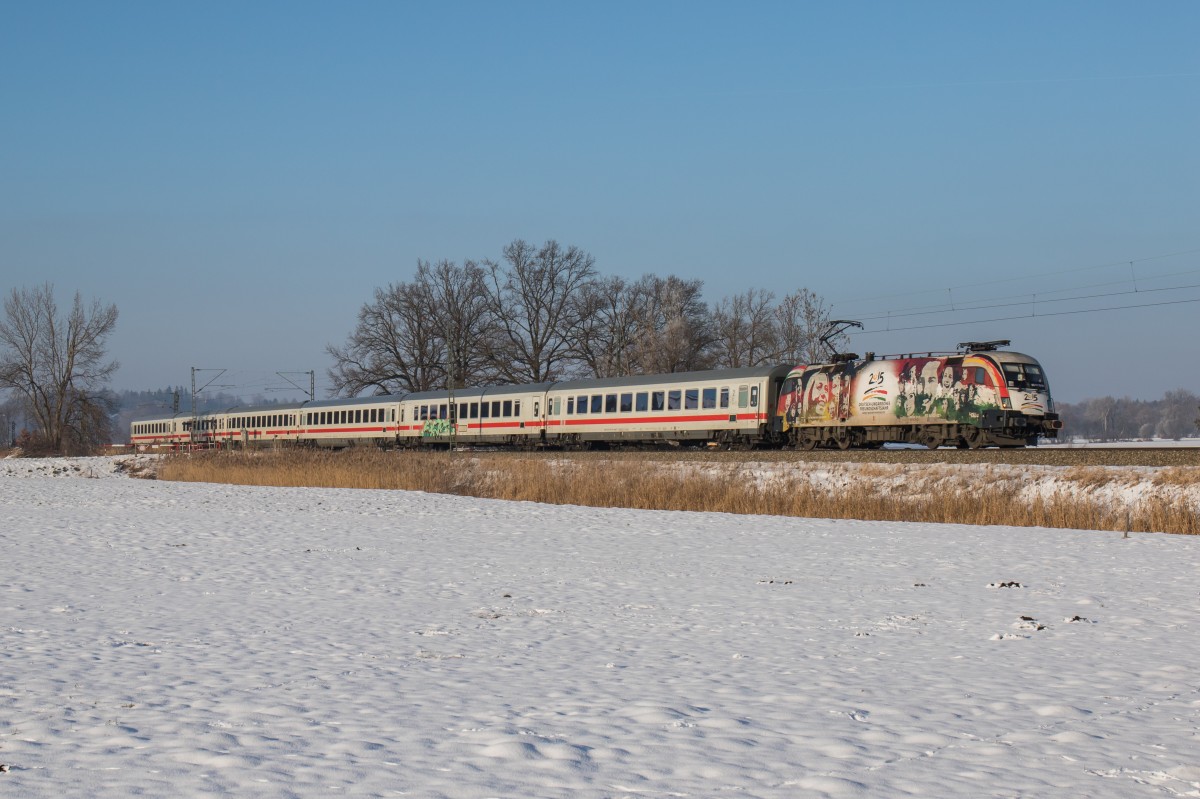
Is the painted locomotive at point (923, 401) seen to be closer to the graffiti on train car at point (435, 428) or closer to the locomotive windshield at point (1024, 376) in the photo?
the locomotive windshield at point (1024, 376)

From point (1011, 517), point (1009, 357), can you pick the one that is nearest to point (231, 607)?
point (1011, 517)

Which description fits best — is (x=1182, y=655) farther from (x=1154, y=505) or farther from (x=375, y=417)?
(x=375, y=417)

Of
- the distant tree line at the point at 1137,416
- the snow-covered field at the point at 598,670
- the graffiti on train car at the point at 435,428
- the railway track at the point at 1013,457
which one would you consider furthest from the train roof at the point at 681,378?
the distant tree line at the point at 1137,416

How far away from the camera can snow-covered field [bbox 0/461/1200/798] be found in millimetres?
A: 5477

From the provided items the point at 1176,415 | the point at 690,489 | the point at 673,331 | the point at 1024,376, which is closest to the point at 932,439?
the point at 1024,376

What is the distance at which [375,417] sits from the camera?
191 ft

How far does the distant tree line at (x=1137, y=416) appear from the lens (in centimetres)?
15218

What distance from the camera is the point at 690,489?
25172mm

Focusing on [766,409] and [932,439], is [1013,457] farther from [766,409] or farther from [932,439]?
[766,409]

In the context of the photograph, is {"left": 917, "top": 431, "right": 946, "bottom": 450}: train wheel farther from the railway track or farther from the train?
the railway track

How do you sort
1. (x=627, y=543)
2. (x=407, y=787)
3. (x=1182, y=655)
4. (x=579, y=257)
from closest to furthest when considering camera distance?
(x=407, y=787) < (x=1182, y=655) < (x=627, y=543) < (x=579, y=257)

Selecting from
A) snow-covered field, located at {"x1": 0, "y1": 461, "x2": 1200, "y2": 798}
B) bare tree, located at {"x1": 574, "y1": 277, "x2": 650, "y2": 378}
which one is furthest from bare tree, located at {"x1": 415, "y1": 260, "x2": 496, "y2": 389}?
snow-covered field, located at {"x1": 0, "y1": 461, "x2": 1200, "y2": 798}

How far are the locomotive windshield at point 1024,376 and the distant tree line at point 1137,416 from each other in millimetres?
121698

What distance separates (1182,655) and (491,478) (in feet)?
76.7
